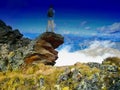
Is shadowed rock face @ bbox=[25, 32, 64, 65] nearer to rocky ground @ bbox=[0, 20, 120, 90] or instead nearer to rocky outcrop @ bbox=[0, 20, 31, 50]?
rocky ground @ bbox=[0, 20, 120, 90]

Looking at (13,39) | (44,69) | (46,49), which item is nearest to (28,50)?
(46,49)

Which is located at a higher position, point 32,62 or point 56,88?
point 32,62

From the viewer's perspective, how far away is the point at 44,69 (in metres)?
74.5

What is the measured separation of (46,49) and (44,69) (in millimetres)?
13960

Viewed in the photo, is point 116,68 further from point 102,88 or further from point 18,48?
point 18,48

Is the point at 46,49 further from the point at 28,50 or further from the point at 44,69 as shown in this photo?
the point at 44,69

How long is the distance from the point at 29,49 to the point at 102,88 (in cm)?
2915

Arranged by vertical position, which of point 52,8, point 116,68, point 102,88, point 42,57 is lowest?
point 102,88

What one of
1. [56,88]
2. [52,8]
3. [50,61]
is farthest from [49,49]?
[56,88]

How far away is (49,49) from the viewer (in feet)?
291

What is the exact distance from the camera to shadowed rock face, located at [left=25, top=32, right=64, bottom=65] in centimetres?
8275

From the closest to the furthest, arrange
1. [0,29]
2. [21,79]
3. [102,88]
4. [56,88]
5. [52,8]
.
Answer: [102,88]
[56,88]
[21,79]
[52,8]
[0,29]

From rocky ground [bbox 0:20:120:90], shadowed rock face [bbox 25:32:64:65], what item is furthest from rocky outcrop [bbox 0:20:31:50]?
shadowed rock face [bbox 25:32:64:65]

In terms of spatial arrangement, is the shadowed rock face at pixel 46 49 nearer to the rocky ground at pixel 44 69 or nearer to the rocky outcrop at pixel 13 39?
the rocky ground at pixel 44 69
